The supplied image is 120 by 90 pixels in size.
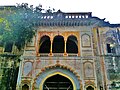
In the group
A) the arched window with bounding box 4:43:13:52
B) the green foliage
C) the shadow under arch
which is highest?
the green foliage

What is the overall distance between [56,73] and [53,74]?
0.78ft

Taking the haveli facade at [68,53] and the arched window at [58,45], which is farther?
the arched window at [58,45]

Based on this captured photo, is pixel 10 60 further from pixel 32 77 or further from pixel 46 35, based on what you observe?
pixel 46 35

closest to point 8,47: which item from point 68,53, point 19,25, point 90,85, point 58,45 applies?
point 19,25

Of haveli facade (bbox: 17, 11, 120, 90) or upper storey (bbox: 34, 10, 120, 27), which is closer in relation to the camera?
haveli facade (bbox: 17, 11, 120, 90)

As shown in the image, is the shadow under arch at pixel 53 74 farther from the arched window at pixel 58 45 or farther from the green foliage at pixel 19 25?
the green foliage at pixel 19 25

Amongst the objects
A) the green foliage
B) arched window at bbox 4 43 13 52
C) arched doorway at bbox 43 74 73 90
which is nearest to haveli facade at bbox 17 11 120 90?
arched doorway at bbox 43 74 73 90

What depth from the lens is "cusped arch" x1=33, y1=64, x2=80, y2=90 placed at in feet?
56.4

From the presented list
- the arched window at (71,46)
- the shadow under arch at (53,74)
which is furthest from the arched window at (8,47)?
the arched window at (71,46)

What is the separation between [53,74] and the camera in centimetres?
1762

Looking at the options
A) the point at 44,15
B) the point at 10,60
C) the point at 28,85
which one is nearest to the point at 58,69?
the point at 28,85

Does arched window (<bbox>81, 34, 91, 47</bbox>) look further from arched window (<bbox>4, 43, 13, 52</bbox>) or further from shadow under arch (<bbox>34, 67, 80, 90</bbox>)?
arched window (<bbox>4, 43, 13, 52</bbox>)

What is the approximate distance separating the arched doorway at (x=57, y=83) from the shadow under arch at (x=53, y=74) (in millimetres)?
413

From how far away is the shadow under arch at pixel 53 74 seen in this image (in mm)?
17156
